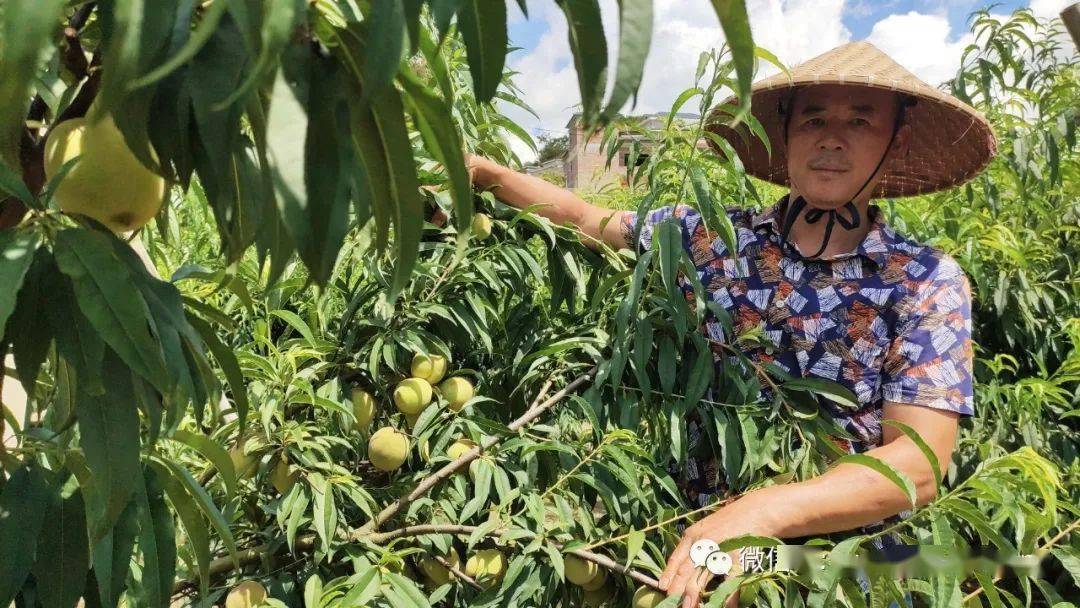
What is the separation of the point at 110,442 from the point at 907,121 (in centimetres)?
166

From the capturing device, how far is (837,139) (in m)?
1.65

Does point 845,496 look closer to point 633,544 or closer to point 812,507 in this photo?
point 812,507

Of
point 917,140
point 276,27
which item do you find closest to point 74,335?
point 276,27

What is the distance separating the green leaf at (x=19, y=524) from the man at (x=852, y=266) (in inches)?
40.8

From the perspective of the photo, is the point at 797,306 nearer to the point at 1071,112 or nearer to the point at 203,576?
the point at 203,576

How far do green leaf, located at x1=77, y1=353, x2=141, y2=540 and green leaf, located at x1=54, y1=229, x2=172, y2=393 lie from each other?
0.05 m

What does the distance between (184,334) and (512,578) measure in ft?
2.61

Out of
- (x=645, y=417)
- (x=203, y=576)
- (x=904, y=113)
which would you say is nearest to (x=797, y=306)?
(x=645, y=417)

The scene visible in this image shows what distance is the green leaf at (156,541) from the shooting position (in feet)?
2.34

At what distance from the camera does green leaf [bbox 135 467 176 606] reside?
0.71 m

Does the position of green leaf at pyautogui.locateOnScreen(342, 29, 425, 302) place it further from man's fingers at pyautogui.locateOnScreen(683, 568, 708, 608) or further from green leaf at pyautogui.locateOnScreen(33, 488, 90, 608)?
man's fingers at pyautogui.locateOnScreen(683, 568, 708, 608)

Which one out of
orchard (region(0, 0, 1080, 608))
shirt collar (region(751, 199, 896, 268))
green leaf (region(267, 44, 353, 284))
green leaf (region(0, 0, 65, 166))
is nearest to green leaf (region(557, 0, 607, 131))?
orchard (region(0, 0, 1080, 608))

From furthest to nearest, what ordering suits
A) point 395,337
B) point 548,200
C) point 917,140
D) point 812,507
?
point 917,140, point 548,200, point 395,337, point 812,507

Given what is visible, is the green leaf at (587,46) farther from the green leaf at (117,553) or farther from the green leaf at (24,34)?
the green leaf at (117,553)
